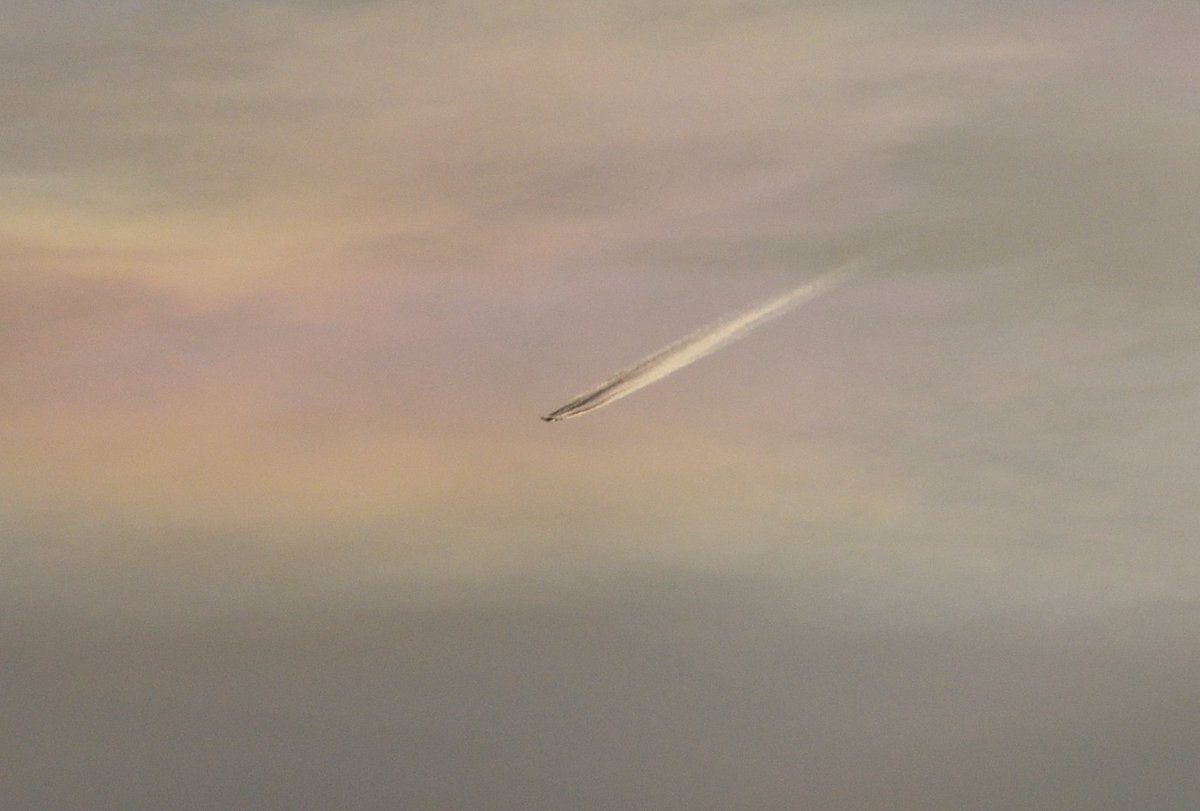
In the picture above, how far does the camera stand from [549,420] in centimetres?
9144

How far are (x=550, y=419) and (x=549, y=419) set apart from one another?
17 cm

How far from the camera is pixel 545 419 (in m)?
90.1

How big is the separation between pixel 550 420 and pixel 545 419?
1.48m

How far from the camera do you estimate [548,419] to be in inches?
→ 3575

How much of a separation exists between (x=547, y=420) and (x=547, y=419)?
0.46 meters

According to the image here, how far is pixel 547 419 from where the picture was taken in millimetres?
90625

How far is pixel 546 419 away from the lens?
3561 inches

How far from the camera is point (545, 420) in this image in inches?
3568

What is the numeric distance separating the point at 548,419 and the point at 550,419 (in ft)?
1.27

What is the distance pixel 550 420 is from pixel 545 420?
1.04m

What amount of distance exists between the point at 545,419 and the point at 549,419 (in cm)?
98

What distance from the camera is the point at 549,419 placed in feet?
299

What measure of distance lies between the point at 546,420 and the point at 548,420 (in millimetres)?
437

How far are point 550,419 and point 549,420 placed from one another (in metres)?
0.37
